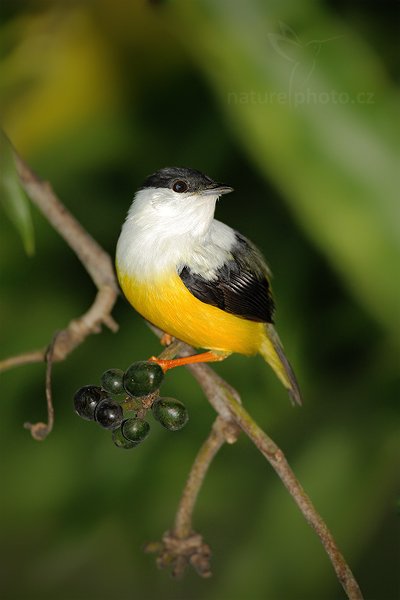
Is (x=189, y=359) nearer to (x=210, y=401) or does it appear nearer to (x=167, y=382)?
(x=210, y=401)

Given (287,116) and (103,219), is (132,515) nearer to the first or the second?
(103,219)

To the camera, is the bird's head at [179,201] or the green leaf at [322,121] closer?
the green leaf at [322,121]

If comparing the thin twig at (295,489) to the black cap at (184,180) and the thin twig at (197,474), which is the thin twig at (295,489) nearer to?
the thin twig at (197,474)

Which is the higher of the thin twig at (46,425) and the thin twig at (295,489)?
the thin twig at (295,489)

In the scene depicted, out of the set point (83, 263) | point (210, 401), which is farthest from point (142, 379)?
point (83, 263)

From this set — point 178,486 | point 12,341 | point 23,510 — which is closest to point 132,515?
point 178,486

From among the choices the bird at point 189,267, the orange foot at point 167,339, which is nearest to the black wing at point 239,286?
the bird at point 189,267
